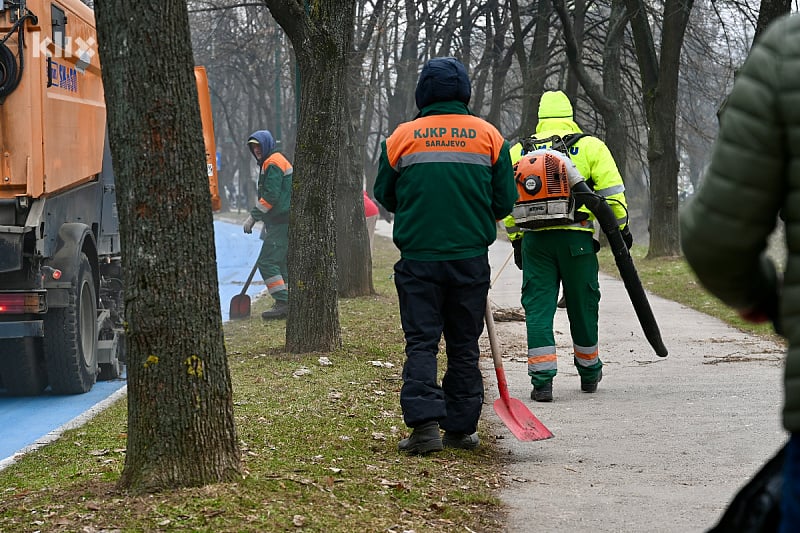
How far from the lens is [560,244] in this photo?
318 inches

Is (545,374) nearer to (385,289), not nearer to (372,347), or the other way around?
(372,347)

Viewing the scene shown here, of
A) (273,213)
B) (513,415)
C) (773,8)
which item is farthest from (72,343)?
(773,8)

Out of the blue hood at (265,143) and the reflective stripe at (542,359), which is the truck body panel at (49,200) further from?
the blue hood at (265,143)

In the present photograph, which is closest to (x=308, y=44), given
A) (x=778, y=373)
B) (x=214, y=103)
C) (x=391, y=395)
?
(x=391, y=395)

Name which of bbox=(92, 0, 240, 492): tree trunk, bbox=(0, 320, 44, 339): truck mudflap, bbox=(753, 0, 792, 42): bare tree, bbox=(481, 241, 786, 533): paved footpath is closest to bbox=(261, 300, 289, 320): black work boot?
bbox=(481, 241, 786, 533): paved footpath

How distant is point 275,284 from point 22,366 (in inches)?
219

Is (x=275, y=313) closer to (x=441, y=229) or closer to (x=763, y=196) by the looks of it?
(x=441, y=229)

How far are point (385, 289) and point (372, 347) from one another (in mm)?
7392

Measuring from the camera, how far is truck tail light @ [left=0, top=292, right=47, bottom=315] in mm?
9055

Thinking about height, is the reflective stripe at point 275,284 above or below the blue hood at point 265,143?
below

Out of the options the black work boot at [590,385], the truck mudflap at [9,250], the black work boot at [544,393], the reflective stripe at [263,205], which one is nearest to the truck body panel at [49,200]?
the truck mudflap at [9,250]

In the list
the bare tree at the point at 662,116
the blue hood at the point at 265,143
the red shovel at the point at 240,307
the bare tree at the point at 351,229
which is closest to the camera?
the red shovel at the point at 240,307

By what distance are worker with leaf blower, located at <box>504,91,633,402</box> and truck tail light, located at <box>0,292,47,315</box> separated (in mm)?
3661

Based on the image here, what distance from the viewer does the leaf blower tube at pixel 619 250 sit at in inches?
314
